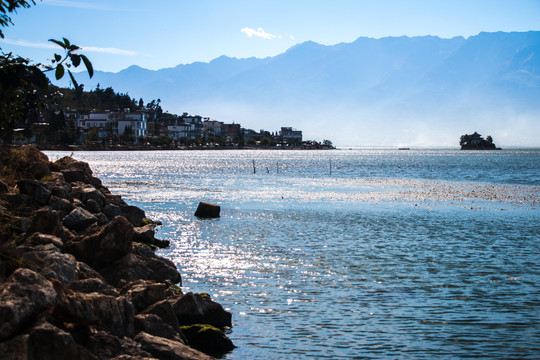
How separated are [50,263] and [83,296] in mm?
1426

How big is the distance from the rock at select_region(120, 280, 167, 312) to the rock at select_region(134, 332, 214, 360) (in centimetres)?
190

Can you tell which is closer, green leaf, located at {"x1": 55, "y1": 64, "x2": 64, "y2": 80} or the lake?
green leaf, located at {"x1": 55, "y1": 64, "x2": 64, "y2": 80}

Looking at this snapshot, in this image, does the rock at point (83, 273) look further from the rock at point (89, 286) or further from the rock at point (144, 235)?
the rock at point (144, 235)

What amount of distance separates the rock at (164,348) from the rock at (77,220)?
8.79 m

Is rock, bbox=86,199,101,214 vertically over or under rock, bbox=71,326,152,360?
over

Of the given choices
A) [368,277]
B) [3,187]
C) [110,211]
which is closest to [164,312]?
[3,187]

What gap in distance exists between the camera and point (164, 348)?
34.4 ft

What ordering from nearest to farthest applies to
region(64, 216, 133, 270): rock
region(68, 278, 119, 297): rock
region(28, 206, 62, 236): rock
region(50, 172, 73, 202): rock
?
region(68, 278, 119, 297): rock → region(28, 206, 62, 236): rock → region(64, 216, 133, 270): rock → region(50, 172, 73, 202): rock

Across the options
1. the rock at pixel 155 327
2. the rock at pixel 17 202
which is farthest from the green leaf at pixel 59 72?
the rock at pixel 17 202

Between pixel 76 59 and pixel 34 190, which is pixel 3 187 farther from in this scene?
pixel 76 59

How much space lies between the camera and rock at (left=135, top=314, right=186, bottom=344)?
37.1 ft

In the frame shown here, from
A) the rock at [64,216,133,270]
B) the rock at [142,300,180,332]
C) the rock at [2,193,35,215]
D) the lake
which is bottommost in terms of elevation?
the lake

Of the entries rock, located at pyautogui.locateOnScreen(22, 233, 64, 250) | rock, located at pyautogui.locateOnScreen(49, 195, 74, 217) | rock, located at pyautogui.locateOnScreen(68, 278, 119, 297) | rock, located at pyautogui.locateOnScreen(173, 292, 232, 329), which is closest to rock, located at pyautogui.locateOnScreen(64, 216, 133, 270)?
rock, located at pyautogui.locateOnScreen(22, 233, 64, 250)

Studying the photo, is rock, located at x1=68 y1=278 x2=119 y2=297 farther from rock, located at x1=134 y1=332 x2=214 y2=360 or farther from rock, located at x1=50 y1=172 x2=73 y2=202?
rock, located at x1=50 y1=172 x2=73 y2=202
